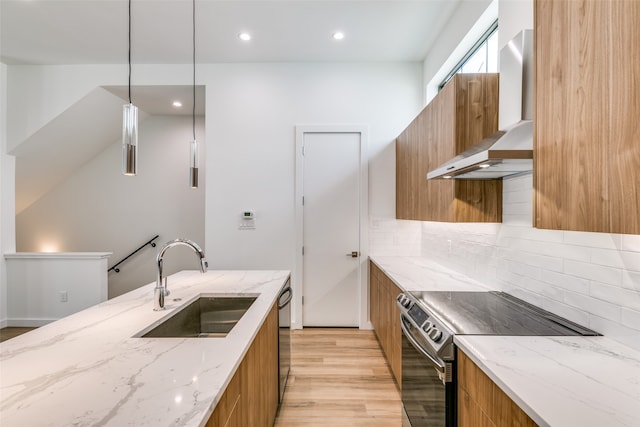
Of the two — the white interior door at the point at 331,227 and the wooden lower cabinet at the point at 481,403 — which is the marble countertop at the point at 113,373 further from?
the white interior door at the point at 331,227

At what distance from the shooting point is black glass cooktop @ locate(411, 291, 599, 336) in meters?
1.37

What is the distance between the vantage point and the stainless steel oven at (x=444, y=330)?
4.37ft

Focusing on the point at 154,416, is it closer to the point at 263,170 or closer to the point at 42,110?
the point at 263,170

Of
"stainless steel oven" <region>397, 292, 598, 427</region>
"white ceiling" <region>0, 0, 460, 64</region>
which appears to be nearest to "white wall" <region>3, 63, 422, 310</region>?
"white ceiling" <region>0, 0, 460, 64</region>

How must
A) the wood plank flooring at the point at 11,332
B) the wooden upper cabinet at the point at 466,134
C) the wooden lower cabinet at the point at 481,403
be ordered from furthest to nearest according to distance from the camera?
the wood plank flooring at the point at 11,332 → the wooden upper cabinet at the point at 466,134 → the wooden lower cabinet at the point at 481,403

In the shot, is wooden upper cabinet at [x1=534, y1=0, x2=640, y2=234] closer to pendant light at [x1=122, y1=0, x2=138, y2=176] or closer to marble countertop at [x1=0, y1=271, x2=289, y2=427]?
marble countertop at [x1=0, y1=271, x2=289, y2=427]

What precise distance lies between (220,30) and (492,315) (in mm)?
3308

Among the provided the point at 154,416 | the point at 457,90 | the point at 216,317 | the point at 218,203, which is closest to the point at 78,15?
the point at 218,203

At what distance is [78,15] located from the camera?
9.24 ft

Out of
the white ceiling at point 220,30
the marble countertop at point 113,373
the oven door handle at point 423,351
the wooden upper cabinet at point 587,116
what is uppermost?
the white ceiling at point 220,30

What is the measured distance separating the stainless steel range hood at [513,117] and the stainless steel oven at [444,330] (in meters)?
0.75

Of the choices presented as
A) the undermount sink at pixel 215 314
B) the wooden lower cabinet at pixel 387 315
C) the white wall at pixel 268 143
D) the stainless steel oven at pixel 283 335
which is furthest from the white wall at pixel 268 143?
the undermount sink at pixel 215 314

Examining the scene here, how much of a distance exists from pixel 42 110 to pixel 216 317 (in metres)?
3.70

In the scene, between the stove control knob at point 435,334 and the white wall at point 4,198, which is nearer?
the stove control knob at point 435,334
